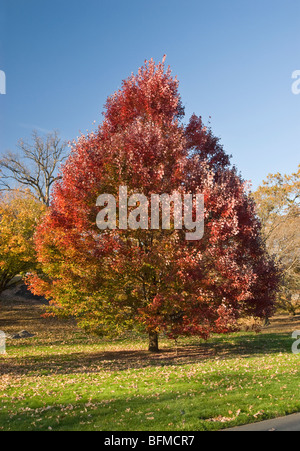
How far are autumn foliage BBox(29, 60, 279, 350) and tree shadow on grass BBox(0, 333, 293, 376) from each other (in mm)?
1659

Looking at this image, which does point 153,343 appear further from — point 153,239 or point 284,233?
point 284,233

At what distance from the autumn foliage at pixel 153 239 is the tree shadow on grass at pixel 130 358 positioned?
1.66m

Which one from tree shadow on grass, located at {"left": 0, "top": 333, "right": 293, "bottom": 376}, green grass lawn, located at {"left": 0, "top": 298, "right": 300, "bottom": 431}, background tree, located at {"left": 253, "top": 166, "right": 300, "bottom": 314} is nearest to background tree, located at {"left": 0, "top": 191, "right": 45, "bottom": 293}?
green grass lawn, located at {"left": 0, "top": 298, "right": 300, "bottom": 431}

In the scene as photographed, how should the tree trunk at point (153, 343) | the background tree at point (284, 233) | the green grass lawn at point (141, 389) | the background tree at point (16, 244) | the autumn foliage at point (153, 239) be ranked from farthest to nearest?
the background tree at point (284, 233) < the background tree at point (16, 244) < the tree trunk at point (153, 343) < the autumn foliage at point (153, 239) < the green grass lawn at point (141, 389)

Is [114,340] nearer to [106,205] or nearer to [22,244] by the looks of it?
[22,244]

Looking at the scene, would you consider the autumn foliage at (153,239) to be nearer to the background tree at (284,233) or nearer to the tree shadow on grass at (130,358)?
the tree shadow on grass at (130,358)

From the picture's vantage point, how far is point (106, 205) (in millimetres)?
17188

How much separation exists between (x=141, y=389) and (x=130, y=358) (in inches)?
317

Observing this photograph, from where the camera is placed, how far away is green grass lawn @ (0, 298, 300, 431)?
8375 mm

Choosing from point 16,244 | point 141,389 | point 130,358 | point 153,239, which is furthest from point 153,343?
point 16,244

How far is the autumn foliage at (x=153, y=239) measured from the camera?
1584cm

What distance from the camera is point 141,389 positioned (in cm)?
1120

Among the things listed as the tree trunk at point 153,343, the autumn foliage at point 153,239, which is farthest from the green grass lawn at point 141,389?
the autumn foliage at point 153,239
